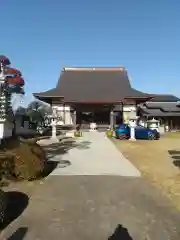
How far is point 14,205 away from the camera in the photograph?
6.66m

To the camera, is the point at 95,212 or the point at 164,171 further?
the point at 164,171

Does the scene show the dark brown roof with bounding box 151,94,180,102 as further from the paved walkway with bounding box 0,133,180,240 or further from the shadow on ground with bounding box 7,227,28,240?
the shadow on ground with bounding box 7,227,28,240

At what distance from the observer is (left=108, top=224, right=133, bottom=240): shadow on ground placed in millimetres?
4934

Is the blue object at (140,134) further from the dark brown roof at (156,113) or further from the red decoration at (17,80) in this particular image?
the red decoration at (17,80)

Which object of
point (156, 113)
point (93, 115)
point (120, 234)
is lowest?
point (120, 234)

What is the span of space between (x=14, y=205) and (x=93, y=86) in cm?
3874

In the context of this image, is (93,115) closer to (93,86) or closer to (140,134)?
(93,86)

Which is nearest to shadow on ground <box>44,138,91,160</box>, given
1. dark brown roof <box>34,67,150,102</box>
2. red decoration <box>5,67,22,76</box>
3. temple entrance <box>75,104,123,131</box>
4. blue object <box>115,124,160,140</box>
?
blue object <box>115,124,160,140</box>

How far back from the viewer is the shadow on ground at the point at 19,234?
15.9 ft

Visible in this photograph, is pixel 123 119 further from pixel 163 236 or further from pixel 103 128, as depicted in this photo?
pixel 163 236

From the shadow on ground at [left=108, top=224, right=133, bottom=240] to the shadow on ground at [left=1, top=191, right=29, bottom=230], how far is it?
1.90 m

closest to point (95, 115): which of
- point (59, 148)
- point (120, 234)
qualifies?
point (59, 148)

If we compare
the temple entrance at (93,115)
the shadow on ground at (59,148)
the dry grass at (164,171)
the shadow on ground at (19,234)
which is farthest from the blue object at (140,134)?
the shadow on ground at (19,234)

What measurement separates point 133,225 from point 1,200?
2396mm
